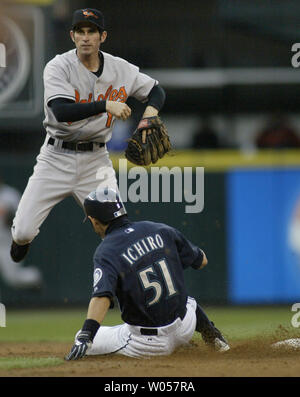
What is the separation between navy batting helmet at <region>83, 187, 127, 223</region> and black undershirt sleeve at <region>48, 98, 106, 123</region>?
585 mm

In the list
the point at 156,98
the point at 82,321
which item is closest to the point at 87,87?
the point at 156,98

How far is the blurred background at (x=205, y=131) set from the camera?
9555mm

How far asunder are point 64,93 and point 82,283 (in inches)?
168

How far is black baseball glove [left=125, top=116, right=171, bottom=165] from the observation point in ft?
19.0

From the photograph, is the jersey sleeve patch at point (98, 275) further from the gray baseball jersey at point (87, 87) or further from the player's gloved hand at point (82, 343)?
the gray baseball jersey at point (87, 87)

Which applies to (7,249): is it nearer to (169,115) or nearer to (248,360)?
(169,115)

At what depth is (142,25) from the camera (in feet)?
41.3

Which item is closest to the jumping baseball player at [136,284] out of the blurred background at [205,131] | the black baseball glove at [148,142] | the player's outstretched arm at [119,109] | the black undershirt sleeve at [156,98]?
the player's outstretched arm at [119,109]

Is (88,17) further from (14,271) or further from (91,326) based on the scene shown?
(14,271)

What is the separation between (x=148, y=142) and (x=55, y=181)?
0.70m

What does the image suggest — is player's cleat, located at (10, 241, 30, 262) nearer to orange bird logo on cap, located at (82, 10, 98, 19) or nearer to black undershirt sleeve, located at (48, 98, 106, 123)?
black undershirt sleeve, located at (48, 98, 106, 123)

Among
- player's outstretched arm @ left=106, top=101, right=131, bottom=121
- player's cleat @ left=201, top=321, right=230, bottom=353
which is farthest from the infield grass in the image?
player's outstretched arm @ left=106, top=101, right=131, bottom=121

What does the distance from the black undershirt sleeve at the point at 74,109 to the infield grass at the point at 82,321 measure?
1999 mm

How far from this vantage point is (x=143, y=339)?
503 cm
